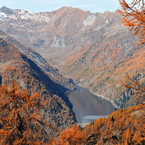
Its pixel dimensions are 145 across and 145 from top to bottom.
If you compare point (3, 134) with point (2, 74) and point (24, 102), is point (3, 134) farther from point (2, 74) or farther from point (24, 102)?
point (2, 74)

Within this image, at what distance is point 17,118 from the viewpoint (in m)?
14.7

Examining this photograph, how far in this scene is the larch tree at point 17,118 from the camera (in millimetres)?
14133

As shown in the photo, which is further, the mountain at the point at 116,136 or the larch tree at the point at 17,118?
the mountain at the point at 116,136

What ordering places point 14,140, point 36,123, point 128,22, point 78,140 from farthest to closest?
point 78,140 → point 36,123 → point 14,140 → point 128,22

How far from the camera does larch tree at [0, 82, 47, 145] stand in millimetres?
14133

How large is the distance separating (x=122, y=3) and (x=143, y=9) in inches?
61.2

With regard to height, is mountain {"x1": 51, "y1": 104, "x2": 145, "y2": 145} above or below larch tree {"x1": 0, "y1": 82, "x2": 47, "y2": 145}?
below

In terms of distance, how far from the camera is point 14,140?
13.9 meters

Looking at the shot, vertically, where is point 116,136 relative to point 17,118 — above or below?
below

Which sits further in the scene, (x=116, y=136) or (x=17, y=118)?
(x=116, y=136)

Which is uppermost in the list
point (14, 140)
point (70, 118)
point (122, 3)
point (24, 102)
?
point (122, 3)

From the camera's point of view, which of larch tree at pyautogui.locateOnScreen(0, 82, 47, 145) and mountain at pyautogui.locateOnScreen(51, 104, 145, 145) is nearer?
larch tree at pyautogui.locateOnScreen(0, 82, 47, 145)

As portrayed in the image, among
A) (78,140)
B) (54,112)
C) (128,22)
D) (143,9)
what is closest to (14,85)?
(128,22)

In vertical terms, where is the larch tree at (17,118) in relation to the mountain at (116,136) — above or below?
above
